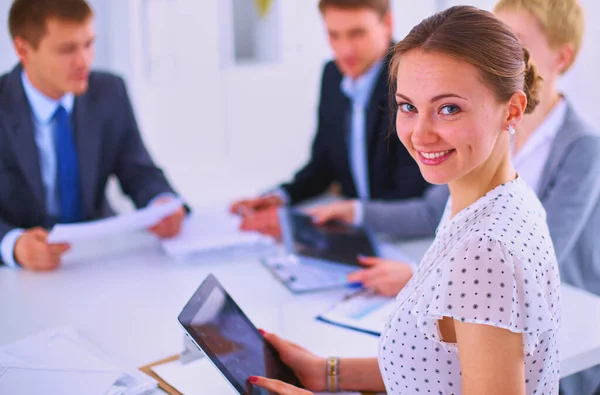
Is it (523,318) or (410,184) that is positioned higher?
(523,318)

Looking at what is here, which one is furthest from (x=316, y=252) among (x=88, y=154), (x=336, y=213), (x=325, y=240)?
(x=88, y=154)

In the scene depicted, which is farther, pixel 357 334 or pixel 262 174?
pixel 262 174

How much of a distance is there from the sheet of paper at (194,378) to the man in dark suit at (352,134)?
0.78 metres

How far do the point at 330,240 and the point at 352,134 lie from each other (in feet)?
2.27

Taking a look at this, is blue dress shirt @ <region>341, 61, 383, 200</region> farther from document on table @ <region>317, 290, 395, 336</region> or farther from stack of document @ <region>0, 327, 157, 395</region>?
stack of document @ <region>0, 327, 157, 395</region>

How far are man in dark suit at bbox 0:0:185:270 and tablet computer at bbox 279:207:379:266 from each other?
34 cm

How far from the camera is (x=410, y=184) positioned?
2156 mm

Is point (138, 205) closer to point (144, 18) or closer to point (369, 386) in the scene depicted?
point (369, 386)

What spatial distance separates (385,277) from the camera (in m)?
1.56

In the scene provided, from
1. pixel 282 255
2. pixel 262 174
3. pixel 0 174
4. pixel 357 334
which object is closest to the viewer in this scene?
pixel 357 334

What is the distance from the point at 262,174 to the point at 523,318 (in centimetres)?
347

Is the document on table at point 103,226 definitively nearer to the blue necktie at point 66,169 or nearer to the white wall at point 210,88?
the blue necktie at point 66,169

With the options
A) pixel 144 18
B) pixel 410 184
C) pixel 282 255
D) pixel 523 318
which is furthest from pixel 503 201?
pixel 144 18

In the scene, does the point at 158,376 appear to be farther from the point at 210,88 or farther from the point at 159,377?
the point at 210,88
